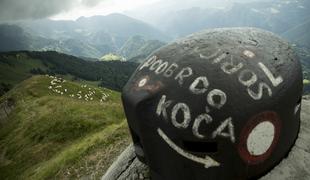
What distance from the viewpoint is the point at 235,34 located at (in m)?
7.09

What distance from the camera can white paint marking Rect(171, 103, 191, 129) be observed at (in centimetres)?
593

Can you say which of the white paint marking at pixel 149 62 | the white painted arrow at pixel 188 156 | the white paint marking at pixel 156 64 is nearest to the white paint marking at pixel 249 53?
the white paint marking at pixel 156 64

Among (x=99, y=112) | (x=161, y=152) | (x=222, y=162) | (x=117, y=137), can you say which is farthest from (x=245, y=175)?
(x=99, y=112)

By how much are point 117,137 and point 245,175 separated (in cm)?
1268

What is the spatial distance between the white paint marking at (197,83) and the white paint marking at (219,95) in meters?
0.14

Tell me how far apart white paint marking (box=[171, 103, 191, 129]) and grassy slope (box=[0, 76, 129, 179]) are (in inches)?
401

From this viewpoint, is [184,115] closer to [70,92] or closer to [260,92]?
[260,92]

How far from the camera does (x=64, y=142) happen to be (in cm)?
2566

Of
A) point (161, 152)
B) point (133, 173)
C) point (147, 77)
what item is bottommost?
point (133, 173)

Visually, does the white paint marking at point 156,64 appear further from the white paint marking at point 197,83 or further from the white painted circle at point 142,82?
the white paint marking at point 197,83

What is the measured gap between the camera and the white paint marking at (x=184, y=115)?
19.5 ft

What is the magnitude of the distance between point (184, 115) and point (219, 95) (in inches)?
27.8

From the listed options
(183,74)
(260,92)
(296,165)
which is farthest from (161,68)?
(296,165)

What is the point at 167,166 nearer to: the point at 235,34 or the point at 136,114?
the point at 136,114
